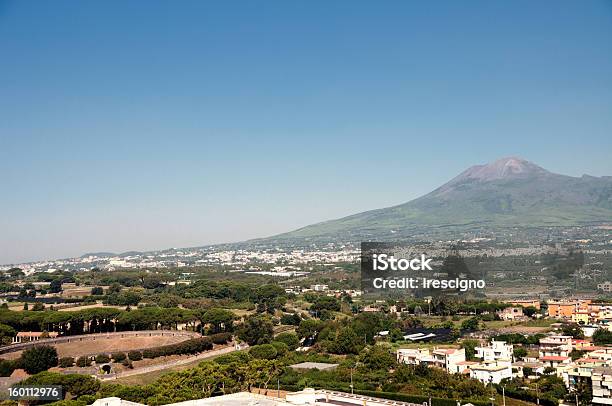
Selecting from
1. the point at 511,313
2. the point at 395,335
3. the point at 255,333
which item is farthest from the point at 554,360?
the point at 511,313

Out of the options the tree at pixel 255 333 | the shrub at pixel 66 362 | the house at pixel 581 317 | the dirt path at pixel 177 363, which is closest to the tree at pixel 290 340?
the tree at pixel 255 333

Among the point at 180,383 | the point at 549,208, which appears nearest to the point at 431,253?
the point at 180,383

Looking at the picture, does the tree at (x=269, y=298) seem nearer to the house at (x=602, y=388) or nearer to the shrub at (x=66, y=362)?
the shrub at (x=66, y=362)

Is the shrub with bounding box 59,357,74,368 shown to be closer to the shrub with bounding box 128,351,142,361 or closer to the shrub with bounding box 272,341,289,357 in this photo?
the shrub with bounding box 128,351,142,361

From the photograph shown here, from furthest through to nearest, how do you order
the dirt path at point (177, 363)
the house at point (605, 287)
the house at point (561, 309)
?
the house at point (605, 287) → the house at point (561, 309) → the dirt path at point (177, 363)

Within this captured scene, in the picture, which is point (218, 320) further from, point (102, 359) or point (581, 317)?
point (581, 317)

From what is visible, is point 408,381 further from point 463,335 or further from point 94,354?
point 94,354
